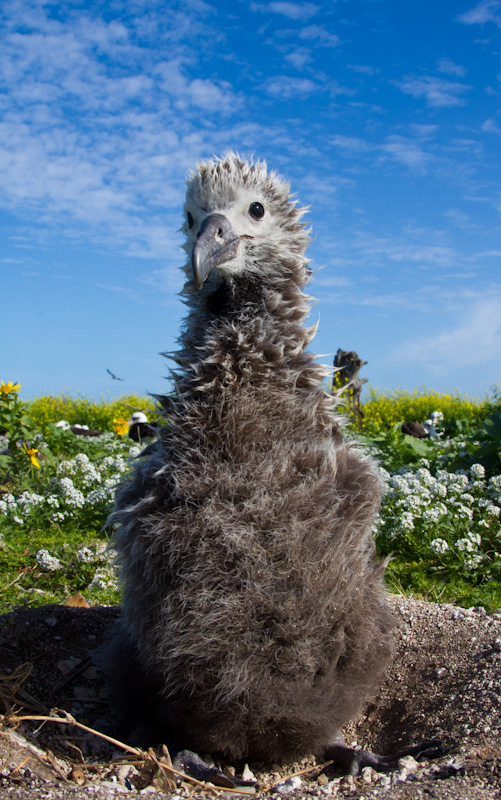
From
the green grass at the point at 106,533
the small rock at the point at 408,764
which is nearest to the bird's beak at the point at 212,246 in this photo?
the green grass at the point at 106,533

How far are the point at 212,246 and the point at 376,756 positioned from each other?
2.52 metres

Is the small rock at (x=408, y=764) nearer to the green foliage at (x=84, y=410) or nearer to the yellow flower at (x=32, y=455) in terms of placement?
the yellow flower at (x=32, y=455)

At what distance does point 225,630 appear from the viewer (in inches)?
106

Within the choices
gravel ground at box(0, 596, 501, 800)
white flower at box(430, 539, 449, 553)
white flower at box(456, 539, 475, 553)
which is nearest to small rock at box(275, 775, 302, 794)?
gravel ground at box(0, 596, 501, 800)

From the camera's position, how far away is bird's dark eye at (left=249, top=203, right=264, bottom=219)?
11.0 feet

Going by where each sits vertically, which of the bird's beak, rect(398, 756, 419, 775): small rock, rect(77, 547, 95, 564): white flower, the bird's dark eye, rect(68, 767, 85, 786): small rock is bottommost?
rect(68, 767, 85, 786): small rock

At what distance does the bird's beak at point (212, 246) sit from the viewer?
294cm

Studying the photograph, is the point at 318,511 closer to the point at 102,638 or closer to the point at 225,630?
the point at 225,630

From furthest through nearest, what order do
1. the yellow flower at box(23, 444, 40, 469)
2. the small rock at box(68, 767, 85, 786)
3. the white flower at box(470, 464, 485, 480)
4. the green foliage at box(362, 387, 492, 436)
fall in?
1. the green foliage at box(362, 387, 492, 436)
2. the yellow flower at box(23, 444, 40, 469)
3. the white flower at box(470, 464, 485, 480)
4. the small rock at box(68, 767, 85, 786)

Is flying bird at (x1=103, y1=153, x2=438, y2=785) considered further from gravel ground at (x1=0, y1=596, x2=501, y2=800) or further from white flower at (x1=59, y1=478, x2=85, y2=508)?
white flower at (x1=59, y1=478, x2=85, y2=508)

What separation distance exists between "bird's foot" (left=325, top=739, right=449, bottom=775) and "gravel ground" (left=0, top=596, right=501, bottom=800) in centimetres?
7

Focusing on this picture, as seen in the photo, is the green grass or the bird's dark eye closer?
the bird's dark eye

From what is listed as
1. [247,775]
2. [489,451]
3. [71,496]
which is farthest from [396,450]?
[247,775]

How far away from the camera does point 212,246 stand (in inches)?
120
